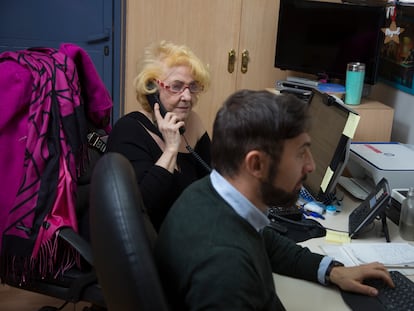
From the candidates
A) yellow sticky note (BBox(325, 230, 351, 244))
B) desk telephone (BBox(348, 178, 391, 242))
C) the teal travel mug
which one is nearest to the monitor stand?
desk telephone (BBox(348, 178, 391, 242))

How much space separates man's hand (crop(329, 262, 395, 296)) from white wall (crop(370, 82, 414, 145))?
1.20 m

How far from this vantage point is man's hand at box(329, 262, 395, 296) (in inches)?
53.3

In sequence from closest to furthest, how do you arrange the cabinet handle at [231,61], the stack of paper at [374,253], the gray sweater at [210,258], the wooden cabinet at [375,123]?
the gray sweater at [210,258], the stack of paper at [374,253], the wooden cabinet at [375,123], the cabinet handle at [231,61]

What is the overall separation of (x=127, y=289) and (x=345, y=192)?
1379 mm

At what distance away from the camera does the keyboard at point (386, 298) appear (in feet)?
4.29

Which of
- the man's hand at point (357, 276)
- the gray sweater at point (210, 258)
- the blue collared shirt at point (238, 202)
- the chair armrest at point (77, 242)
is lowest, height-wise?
the chair armrest at point (77, 242)

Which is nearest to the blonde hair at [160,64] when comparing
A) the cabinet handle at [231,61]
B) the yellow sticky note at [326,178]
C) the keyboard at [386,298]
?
the yellow sticky note at [326,178]

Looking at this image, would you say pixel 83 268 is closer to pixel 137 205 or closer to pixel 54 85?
pixel 54 85

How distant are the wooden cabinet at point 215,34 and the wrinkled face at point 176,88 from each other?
112 cm

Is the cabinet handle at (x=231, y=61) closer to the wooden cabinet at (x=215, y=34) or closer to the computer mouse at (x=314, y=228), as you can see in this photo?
the wooden cabinet at (x=215, y=34)

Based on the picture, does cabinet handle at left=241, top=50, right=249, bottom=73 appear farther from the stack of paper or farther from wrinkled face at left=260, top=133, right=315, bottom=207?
wrinkled face at left=260, top=133, right=315, bottom=207

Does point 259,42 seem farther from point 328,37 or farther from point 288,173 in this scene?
point 288,173

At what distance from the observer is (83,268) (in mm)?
1689

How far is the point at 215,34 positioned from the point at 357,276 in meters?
2.03
